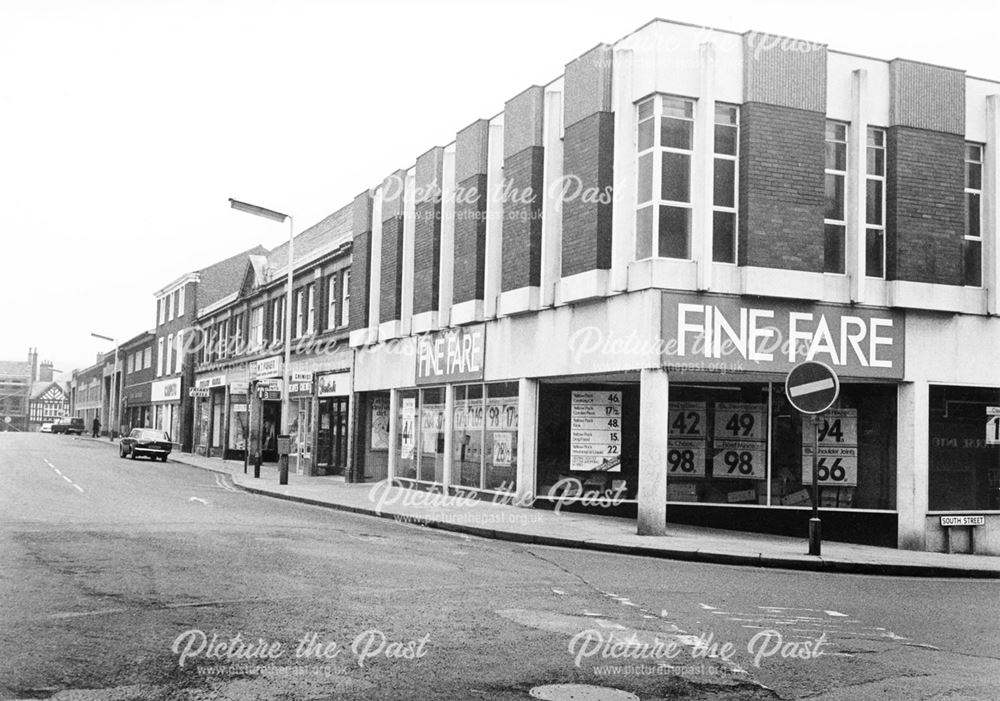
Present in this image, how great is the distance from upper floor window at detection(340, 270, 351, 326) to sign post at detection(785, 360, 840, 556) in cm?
2047

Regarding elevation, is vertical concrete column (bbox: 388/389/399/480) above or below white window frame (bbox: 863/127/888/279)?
below

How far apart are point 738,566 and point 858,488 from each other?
217 inches

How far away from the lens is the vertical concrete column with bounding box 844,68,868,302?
18328 millimetres

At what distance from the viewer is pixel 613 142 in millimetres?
18969

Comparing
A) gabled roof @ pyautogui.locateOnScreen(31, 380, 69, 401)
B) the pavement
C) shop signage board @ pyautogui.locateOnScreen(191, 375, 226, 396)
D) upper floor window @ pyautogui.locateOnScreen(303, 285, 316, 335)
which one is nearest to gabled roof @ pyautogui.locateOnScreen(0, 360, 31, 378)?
gabled roof @ pyautogui.locateOnScreen(31, 380, 69, 401)

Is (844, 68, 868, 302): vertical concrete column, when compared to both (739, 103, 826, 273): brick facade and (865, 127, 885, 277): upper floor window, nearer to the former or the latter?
(865, 127, 885, 277): upper floor window

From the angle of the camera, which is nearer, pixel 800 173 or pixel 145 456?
pixel 800 173

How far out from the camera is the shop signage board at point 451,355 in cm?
2355

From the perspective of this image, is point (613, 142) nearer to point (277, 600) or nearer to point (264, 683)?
point (277, 600)

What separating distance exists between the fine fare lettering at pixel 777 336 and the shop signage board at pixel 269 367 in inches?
948

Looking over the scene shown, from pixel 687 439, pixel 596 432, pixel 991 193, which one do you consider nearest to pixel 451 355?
pixel 596 432

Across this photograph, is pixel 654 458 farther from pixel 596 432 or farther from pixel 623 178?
pixel 623 178

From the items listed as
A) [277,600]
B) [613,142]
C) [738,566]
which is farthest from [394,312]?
[277,600]

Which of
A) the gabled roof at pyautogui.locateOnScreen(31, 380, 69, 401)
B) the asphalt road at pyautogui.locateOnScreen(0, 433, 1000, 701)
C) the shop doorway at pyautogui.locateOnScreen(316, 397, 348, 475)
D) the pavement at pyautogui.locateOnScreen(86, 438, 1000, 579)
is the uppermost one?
the gabled roof at pyautogui.locateOnScreen(31, 380, 69, 401)
